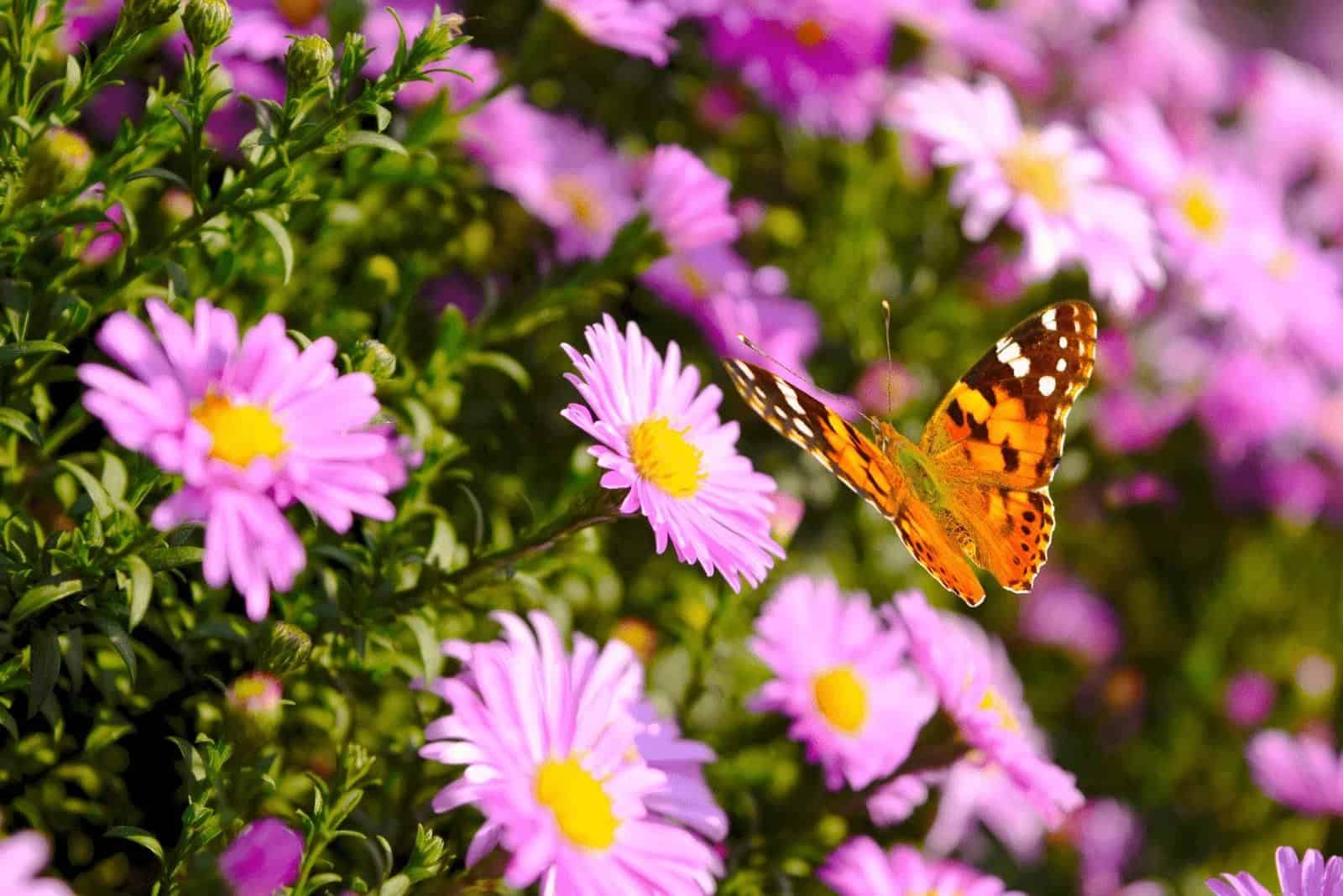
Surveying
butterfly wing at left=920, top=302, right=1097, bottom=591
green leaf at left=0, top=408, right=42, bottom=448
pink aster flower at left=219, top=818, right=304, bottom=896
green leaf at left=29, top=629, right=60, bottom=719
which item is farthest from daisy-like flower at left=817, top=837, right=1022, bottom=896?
green leaf at left=0, top=408, right=42, bottom=448

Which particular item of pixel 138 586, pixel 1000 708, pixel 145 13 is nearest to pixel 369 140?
pixel 145 13

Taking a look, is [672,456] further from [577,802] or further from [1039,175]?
[1039,175]

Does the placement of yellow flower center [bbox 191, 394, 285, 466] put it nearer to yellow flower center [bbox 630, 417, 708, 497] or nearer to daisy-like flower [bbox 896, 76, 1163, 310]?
yellow flower center [bbox 630, 417, 708, 497]

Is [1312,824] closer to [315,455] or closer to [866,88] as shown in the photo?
[866,88]

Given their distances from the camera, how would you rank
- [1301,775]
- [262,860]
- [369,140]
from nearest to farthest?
[262,860], [369,140], [1301,775]

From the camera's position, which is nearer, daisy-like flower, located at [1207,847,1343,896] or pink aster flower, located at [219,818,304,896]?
pink aster flower, located at [219,818,304,896]

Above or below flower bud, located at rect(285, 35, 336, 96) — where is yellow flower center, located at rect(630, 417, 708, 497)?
below
